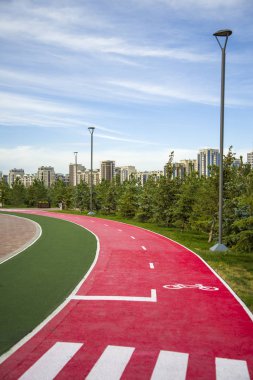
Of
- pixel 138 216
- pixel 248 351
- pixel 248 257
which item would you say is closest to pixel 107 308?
pixel 248 351

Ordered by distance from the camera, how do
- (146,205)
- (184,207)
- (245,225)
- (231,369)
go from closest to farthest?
(231,369)
(245,225)
(184,207)
(146,205)

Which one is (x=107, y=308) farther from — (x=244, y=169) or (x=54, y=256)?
(x=244, y=169)

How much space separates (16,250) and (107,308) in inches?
445

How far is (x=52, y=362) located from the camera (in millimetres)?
7172

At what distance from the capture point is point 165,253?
20.3 m

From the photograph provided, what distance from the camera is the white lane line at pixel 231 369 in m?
6.66

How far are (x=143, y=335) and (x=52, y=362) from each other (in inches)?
90.9

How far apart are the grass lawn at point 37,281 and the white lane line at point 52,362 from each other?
3.22 ft

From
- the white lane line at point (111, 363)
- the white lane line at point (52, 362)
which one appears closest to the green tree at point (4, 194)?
the white lane line at point (52, 362)

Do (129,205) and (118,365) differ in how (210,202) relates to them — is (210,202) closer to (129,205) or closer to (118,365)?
(129,205)

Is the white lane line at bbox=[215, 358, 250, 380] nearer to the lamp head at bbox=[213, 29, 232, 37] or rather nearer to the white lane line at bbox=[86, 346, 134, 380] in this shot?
the white lane line at bbox=[86, 346, 134, 380]

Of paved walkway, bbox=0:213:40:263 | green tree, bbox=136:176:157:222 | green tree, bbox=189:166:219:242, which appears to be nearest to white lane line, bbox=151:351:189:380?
paved walkway, bbox=0:213:40:263

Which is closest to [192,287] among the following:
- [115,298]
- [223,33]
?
[115,298]

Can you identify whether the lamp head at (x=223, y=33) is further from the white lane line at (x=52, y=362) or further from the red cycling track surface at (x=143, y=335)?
the white lane line at (x=52, y=362)
